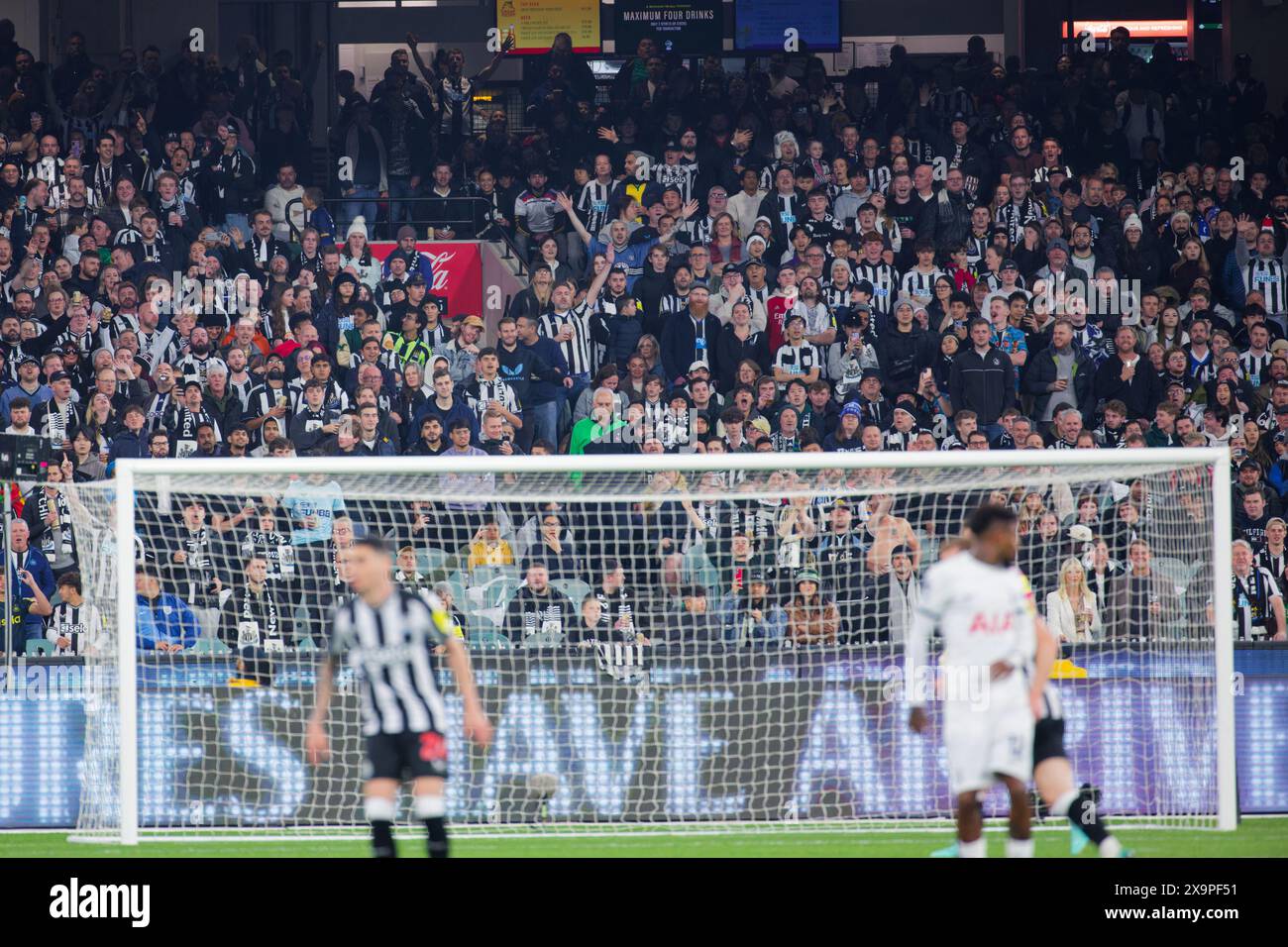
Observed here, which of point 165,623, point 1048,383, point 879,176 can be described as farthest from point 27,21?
point 1048,383

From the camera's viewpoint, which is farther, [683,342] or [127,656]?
[683,342]

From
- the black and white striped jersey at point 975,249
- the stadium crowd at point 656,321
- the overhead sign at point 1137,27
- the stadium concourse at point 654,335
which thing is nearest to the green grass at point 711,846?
the stadium concourse at point 654,335

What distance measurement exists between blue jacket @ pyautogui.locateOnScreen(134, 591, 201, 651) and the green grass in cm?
119

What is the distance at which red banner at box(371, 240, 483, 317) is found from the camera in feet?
51.5

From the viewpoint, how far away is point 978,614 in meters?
6.80

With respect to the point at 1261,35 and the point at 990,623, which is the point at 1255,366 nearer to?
the point at 1261,35

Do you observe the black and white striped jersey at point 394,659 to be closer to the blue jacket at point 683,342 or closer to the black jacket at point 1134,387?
the blue jacket at point 683,342

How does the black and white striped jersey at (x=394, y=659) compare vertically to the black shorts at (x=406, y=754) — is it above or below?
above

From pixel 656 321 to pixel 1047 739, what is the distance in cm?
781

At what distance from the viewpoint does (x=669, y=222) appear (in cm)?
1529

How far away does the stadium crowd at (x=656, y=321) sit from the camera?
32.5 feet

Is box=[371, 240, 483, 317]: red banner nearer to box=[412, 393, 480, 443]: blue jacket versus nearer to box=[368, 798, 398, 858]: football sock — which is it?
box=[412, 393, 480, 443]: blue jacket

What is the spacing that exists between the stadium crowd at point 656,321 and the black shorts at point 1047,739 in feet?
8.50

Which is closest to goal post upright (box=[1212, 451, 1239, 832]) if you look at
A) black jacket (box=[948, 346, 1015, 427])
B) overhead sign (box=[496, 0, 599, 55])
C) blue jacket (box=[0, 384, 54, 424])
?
black jacket (box=[948, 346, 1015, 427])
